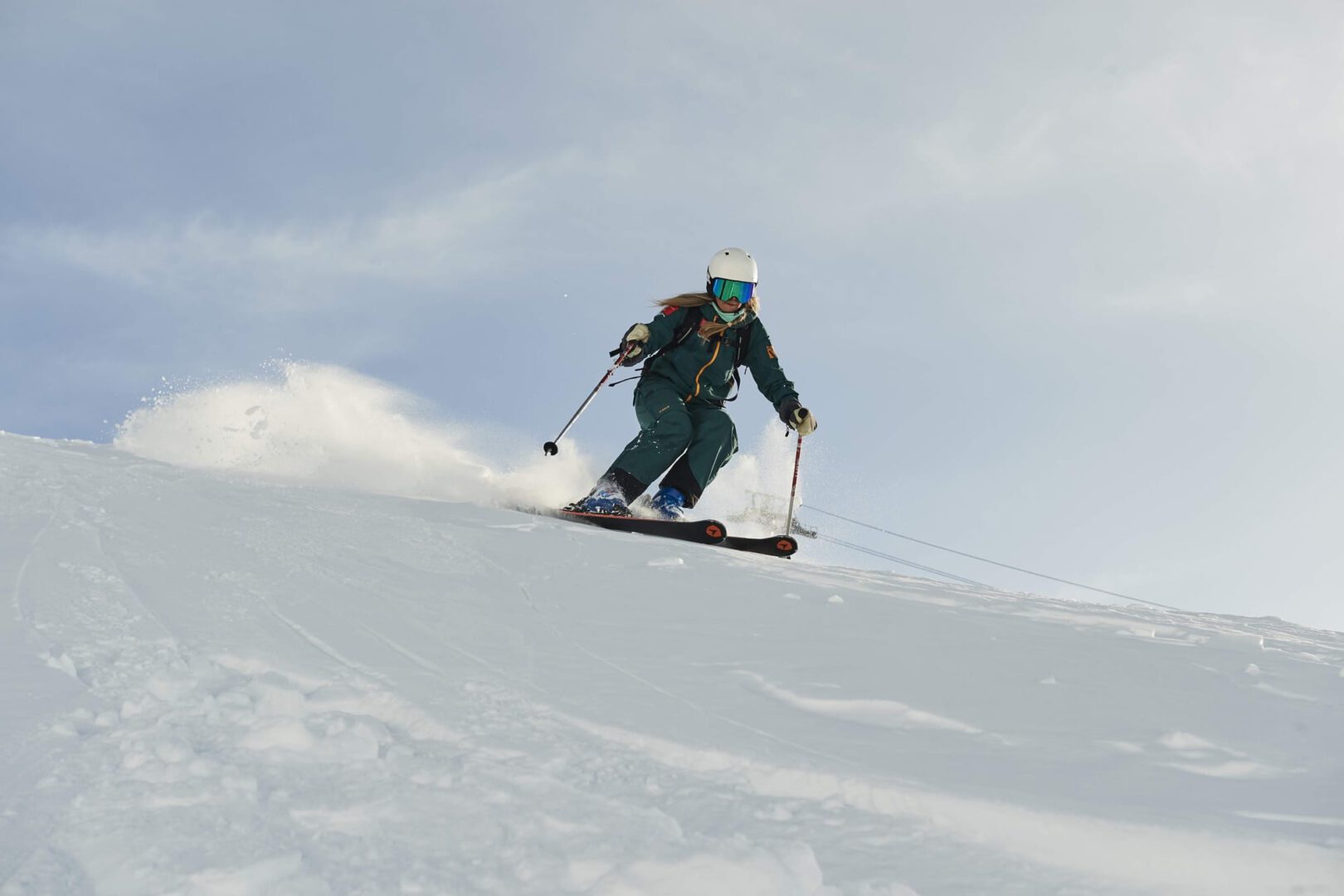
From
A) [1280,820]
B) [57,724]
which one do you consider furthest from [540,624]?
[1280,820]

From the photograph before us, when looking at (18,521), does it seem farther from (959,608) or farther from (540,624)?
(959,608)

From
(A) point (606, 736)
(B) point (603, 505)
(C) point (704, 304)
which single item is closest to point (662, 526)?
(B) point (603, 505)

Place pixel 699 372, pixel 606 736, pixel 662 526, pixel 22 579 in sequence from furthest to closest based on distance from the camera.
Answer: pixel 699 372
pixel 662 526
pixel 22 579
pixel 606 736

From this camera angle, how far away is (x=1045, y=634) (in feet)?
11.3

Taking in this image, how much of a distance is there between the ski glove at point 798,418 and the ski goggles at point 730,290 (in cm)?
84

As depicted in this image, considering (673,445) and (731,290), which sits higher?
(731,290)

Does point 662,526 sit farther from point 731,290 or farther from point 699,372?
point 731,290

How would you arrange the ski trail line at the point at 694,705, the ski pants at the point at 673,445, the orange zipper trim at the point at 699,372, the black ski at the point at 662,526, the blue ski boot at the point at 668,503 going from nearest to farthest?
1. the ski trail line at the point at 694,705
2. the black ski at the point at 662,526
3. the ski pants at the point at 673,445
4. the blue ski boot at the point at 668,503
5. the orange zipper trim at the point at 699,372

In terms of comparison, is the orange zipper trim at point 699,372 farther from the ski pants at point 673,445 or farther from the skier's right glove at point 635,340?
→ the skier's right glove at point 635,340

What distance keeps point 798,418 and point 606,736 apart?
5.26m

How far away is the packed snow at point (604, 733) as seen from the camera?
178cm

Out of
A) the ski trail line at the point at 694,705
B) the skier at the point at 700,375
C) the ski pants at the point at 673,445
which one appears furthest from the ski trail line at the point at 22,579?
the skier at the point at 700,375

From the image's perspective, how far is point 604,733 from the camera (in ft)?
7.64

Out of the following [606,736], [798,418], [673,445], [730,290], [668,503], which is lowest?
[606,736]
